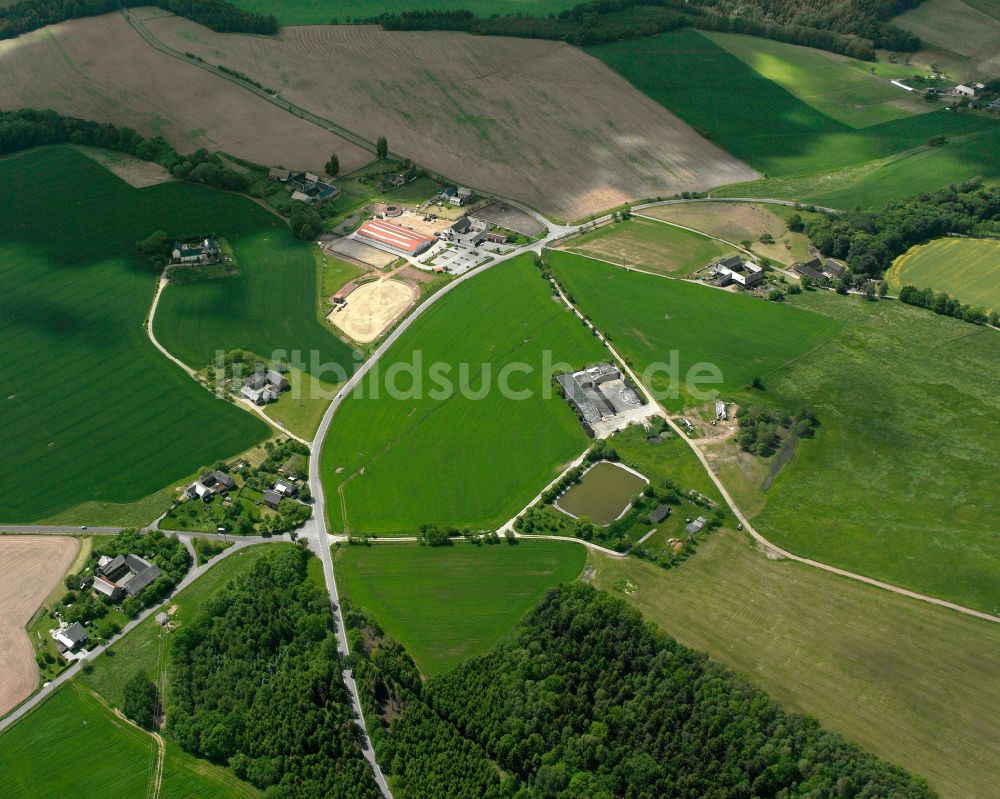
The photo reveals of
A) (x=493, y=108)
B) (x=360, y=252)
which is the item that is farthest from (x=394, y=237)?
(x=493, y=108)

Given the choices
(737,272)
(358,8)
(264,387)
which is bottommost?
(264,387)

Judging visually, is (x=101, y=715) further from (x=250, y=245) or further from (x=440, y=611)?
(x=250, y=245)

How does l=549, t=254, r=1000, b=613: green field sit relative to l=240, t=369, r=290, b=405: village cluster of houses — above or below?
above

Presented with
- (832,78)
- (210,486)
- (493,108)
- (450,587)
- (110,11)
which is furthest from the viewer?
(110,11)

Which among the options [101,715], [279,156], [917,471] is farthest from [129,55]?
[917,471]

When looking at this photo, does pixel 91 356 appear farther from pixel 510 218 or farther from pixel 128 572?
pixel 510 218

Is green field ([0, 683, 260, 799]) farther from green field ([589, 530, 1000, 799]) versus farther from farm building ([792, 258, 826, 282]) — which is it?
farm building ([792, 258, 826, 282])

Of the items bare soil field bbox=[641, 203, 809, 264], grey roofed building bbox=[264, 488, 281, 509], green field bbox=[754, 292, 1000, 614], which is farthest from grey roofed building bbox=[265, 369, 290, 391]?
bare soil field bbox=[641, 203, 809, 264]
